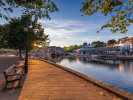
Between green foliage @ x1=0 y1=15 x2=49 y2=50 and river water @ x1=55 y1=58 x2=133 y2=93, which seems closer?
river water @ x1=55 y1=58 x2=133 y2=93

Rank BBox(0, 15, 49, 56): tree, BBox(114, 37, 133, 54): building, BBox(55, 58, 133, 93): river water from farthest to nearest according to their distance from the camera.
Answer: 1. BBox(114, 37, 133, 54): building
2. BBox(0, 15, 49, 56): tree
3. BBox(55, 58, 133, 93): river water

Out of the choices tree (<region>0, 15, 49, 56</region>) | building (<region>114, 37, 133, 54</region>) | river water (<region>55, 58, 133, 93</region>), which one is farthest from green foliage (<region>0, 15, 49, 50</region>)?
building (<region>114, 37, 133, 54</region>)

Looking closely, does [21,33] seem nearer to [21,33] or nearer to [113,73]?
[21,33]

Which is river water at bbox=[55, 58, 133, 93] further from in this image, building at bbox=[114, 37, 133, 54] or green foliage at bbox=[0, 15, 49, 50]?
building at bbox=[114, 37, 133, 54]

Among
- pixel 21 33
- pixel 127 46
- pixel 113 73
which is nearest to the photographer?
pixel 21 33

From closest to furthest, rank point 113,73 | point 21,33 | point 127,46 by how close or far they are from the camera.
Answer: point 21,33 → point 113,73 → point 127,46

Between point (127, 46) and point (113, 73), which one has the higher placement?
point (127, 46)

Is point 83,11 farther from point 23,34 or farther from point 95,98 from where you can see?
point 23,34

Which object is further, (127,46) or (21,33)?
(127,46)

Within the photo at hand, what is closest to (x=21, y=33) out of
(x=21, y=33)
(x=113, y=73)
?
(x=21, y=33)

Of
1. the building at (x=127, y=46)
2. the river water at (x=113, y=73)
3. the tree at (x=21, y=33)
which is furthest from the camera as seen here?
the building at (x=127, y=46)

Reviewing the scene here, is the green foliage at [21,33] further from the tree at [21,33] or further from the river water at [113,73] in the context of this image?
the river water at [113,73]

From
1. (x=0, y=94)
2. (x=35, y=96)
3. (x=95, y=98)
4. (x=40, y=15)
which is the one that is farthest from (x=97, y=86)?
(x=40, y=15)

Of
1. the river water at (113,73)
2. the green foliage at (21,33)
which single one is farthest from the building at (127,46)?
the green foliage at (21,33)
